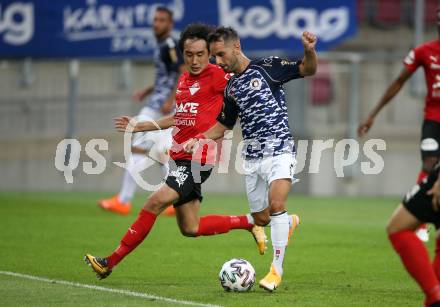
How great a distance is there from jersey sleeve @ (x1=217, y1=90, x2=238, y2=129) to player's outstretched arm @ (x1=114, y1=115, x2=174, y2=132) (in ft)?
2.32

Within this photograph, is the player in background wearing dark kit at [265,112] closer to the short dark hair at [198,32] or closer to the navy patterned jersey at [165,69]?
the short dark hair at [198,32]

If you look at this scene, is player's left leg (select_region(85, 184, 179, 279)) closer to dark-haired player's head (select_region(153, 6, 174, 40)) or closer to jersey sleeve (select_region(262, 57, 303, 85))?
jersey sleeve (select_region(262, 57, 303, 85))

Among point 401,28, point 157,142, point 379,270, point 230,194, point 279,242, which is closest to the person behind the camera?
point 279,242

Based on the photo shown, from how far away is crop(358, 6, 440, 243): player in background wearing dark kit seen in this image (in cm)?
1039

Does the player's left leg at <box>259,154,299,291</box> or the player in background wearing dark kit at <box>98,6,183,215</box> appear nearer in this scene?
the player's left leg at <box>259,154,299,291</box>

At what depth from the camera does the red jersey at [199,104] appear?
9445 mm

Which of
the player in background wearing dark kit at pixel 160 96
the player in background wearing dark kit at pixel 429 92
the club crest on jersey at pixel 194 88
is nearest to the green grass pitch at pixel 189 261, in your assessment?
the player in background wearing dark kit at pixel 160 96

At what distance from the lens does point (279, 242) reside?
857cm

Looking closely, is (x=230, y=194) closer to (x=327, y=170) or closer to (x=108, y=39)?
(x=327, y=170)

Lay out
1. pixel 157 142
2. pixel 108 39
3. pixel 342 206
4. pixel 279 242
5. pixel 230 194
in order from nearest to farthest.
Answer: pixel 279 242
pixel 157 142
pixel 342 206
pixel 108 39
pixel 230 194

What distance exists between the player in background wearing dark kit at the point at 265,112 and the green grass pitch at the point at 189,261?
2.42ft

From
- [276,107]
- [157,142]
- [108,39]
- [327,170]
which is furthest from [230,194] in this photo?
[276,107]

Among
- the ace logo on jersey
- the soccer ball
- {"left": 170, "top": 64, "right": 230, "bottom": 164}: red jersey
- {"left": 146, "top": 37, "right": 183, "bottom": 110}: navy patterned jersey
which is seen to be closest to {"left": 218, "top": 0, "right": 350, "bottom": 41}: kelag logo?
{"left": 146, "top": 37, "right": 183, "bottom": 110}: navy patterned jersey

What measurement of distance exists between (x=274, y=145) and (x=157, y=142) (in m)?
6.77
